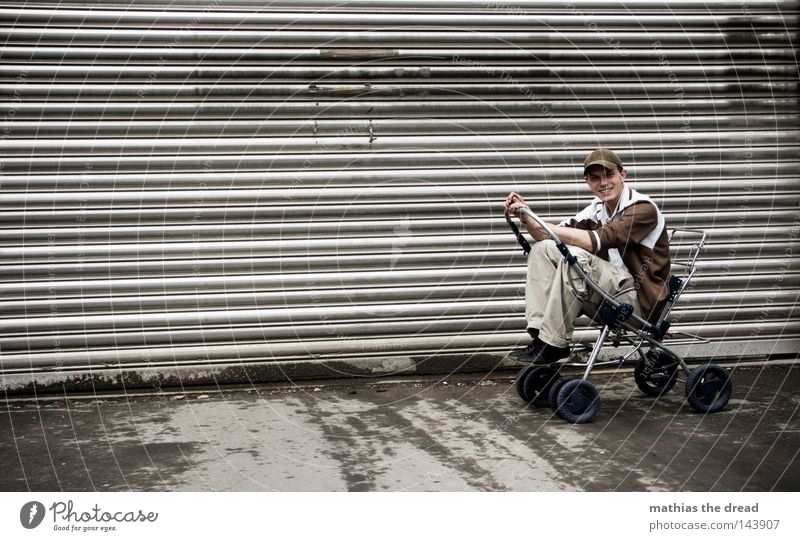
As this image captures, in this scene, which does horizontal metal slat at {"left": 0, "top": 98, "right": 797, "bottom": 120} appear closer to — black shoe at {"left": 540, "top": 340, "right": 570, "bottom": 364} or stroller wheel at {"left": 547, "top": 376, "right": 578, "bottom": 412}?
black shoe at {"left": 540, "top": 340, "right": 570, "bottom": 364}

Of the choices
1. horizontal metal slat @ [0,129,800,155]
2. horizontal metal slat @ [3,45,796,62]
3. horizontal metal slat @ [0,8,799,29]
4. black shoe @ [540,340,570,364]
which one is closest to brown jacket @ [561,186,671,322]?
black shoe @ [540,340,570,364]

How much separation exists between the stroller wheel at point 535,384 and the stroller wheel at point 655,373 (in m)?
0.61

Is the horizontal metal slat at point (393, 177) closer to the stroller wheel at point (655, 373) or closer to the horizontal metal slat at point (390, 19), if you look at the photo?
the horizontal metal slat at point (390, 19)

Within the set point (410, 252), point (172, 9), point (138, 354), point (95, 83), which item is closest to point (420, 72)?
point (410, 252)

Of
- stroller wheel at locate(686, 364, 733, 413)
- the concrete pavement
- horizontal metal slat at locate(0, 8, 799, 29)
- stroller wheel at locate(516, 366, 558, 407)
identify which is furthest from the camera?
horizontal metal slat at locate(0, 8, 799, 29)

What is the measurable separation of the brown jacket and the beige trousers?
0.09m

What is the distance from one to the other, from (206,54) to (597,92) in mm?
2879

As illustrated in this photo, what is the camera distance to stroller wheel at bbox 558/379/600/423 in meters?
4.64

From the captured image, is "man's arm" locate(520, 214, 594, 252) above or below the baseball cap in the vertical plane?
below

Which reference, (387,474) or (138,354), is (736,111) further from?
(138,354)

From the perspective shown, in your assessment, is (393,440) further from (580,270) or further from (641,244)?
(641,244)

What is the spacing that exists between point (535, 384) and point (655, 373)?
0.76 m

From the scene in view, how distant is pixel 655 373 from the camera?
516 centimetres
